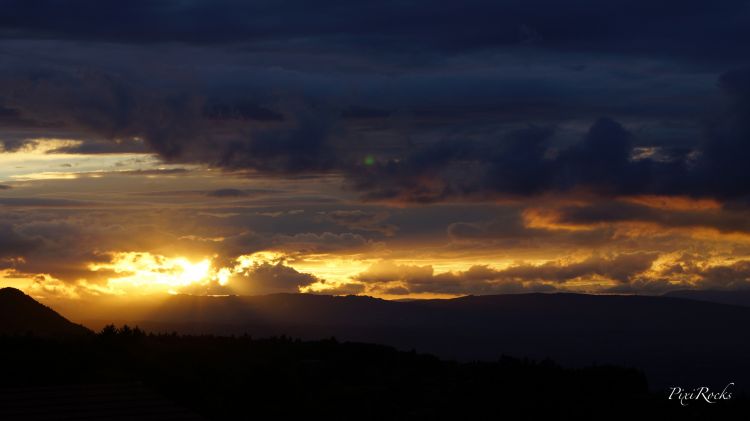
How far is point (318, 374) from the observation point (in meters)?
32.7

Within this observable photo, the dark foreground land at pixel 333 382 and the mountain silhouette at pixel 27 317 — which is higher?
the mountain silhouette at pixel 27 317

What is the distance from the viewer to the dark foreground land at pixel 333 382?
28.6 metres

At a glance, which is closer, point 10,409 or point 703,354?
point 10,409

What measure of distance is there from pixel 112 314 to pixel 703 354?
108287mm

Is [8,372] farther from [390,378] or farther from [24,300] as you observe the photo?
[24,300]

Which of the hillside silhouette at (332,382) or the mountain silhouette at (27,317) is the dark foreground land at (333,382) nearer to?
the hillside silhouette at (332,382)

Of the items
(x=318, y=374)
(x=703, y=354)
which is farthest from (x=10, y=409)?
(x=703, y=354)

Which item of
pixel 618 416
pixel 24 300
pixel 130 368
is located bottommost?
pixel 618 416

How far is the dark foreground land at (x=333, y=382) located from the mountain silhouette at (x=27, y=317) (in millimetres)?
15295
